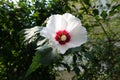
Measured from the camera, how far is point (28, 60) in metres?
2.64

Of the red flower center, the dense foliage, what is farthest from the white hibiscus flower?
the dense foliage

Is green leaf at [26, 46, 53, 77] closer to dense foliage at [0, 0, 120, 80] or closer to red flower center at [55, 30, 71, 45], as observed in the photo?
red flower center at [55, 30, 71, 45]

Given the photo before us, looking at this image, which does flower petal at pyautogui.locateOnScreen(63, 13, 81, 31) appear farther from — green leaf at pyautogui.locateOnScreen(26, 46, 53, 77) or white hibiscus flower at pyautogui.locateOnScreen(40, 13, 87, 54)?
green leaf at pyautogui.locateOnScreen(26, 46, 53, 77)

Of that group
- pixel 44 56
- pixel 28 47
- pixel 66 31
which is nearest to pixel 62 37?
pixel 66 31

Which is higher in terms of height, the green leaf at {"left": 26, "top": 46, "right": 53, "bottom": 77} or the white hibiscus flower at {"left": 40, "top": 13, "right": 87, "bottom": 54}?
the white hibiscus flower at {"left": 40, "top": 13, "right": 87, "bottom": 54}

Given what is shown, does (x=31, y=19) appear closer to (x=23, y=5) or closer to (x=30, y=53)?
(x=23, y=5)

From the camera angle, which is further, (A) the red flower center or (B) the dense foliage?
(B) the dense foliage

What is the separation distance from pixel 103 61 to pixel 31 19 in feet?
2.73

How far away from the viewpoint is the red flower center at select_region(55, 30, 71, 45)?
1.44 m

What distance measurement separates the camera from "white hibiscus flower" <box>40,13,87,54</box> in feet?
4.68

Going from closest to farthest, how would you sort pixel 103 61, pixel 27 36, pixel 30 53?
1. pixel 27 36
2. pixel 30 53
3. pixel 103 61

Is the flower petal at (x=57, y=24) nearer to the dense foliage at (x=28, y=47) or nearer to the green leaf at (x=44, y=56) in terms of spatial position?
the green leaf at (x=44, y=56)

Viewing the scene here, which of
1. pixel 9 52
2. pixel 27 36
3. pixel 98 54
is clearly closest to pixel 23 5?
pixel 9 52

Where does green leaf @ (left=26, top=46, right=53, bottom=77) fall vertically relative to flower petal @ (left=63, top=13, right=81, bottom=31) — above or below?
below
